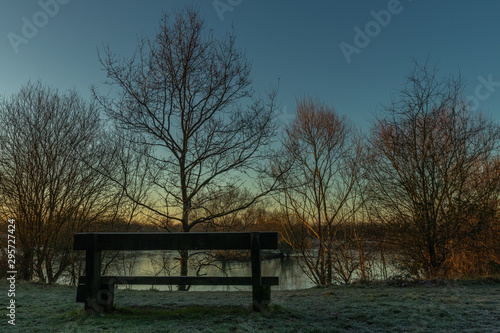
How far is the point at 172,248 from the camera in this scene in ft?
13.0

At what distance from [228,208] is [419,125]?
6.57 m

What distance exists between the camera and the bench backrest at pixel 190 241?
12.9 ft

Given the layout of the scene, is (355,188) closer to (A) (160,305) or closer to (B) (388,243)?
(B) (388,243)

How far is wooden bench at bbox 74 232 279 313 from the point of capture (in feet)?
13.0

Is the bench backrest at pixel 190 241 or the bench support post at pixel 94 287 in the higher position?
the bench backrest at pixel 190 241

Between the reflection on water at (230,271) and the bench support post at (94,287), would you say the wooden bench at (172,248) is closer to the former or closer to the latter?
the bench support post at (94,287)

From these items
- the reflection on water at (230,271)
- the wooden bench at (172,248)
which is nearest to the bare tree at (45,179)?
the reflection on water at (230,271)

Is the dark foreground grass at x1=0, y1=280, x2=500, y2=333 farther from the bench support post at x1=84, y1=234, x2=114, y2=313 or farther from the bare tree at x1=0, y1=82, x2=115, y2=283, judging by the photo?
the bare tree at x1=0, y1=82, x2=115, y2=283

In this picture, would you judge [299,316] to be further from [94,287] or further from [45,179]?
[45,179]

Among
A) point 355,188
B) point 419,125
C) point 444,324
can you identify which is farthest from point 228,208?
point 444,324

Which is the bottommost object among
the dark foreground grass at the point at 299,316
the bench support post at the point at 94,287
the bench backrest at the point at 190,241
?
the dark foreground grass at the point at 299,316

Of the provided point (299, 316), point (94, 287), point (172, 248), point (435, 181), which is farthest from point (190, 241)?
point (435, 181)

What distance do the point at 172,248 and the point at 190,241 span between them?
219mm

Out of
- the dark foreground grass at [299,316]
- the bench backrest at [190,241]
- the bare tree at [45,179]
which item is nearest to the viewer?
the dark foreground grass at [299,316]
